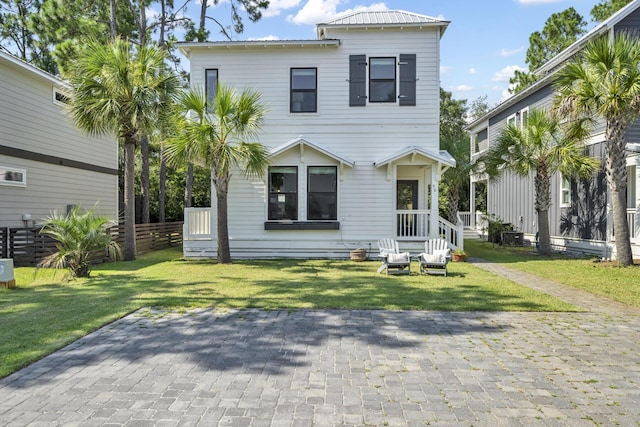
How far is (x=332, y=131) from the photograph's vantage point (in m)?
14.0

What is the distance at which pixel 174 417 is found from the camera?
10.9 feet

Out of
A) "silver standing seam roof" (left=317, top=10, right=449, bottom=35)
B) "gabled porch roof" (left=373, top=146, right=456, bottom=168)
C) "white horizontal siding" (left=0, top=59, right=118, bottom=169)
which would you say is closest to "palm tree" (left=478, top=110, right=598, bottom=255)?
"gabled porch roof" (left=373, top=146, right=456, bottom=168)

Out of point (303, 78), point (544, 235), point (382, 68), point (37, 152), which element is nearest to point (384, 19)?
point (382, 68)

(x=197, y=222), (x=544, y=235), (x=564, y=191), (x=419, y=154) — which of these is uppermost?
(x=419, y=154)

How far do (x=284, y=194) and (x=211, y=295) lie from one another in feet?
21.2

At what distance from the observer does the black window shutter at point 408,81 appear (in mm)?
13781

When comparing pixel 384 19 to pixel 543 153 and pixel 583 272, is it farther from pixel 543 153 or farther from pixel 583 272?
pixel 583 272

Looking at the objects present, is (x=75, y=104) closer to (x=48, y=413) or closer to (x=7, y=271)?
(x=7, y=271)

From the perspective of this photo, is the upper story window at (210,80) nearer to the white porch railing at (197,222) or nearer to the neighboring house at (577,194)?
the white porch railing at (197,222)

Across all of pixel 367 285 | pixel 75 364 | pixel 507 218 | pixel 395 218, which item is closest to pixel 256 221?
pixel 395 218

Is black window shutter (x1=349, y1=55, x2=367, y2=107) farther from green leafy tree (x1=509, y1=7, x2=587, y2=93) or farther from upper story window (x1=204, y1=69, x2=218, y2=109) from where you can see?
green leafy tree (x1=509, y1=7, x2=587, y2=93)

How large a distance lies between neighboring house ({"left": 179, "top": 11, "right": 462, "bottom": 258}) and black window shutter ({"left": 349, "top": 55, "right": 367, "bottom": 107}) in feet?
0.11

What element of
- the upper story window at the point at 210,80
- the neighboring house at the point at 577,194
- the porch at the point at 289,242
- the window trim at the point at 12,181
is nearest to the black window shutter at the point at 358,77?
the porch at the point at 289,242

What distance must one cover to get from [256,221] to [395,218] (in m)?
4.50
